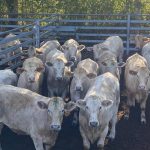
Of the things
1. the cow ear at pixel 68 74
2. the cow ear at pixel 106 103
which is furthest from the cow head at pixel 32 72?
the cow ear at pixel 106 103

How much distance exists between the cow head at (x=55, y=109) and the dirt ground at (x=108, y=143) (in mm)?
1131

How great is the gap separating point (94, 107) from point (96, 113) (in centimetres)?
11

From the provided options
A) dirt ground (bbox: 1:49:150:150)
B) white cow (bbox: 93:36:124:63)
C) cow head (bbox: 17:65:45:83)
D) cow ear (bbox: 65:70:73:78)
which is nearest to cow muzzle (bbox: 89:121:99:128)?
dirt ground (bbox: 1:49:150:150)

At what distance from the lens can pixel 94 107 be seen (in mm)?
6465

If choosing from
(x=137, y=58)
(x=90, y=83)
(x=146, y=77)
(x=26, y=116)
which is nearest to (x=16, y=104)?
(x=26, y=116)

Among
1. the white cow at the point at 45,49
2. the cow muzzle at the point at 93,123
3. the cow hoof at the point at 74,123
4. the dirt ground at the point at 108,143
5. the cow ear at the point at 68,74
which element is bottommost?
the dirt ground at the point at 108,143

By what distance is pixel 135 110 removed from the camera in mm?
9094

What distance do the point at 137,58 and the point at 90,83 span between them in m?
1.75

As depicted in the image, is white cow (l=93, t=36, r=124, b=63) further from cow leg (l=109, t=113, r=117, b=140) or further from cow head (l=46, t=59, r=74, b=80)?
cow leg (l=109, t=113, r=117, b=140)

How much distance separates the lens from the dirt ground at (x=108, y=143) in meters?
7.29

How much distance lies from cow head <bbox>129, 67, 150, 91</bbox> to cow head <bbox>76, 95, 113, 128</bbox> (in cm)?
189

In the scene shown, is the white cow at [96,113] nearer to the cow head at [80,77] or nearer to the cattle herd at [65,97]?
the cattle herd at [65,97]

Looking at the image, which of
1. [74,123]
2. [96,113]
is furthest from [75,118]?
[96,113]

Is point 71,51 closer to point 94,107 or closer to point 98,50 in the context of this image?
point 98,50
